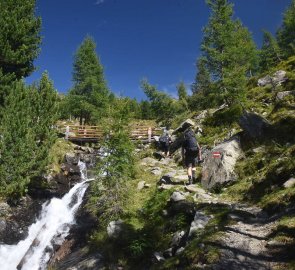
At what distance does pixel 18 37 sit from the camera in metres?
28.7

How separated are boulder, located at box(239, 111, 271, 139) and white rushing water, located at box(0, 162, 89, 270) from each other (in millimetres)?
11227

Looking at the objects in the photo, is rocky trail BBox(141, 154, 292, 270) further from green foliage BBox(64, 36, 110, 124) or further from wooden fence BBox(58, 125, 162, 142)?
green foliage BBox(64, 36, 110, 124)

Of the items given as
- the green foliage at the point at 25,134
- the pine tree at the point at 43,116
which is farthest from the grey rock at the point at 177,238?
the pine tree at the point at 43,116

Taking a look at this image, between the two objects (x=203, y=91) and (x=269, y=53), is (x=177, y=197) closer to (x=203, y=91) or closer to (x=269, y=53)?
(x=203, y=91)

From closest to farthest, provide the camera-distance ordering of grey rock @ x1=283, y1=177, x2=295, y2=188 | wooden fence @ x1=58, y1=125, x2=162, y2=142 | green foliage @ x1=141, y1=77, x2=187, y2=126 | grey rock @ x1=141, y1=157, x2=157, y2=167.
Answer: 1. grey rock @ x1=283, y1=177, x2=295, y2=188
2. grey rock @ x1=141, y1=157, x2=157, y2=167
3. wooden fence @ x1=58, y1=125, x2=162, y2=142
4. green foliage @ x1=141, y1=77, x2=187, y2=126

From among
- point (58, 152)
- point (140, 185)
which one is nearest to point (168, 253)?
point (140, 185)

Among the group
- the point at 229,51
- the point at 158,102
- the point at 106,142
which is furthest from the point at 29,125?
the point at 158,102

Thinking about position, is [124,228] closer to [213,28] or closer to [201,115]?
[201,115]

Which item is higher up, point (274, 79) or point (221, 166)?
point (274, 79)

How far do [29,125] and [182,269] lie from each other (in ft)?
56.6

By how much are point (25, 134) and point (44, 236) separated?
663 centimetres

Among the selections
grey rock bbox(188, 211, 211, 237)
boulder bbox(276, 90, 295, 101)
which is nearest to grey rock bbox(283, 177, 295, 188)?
grey rock bbox(188, 211, 211, 237)

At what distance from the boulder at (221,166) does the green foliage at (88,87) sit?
2599 centimetres

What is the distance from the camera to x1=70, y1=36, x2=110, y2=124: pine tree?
41938 mm
